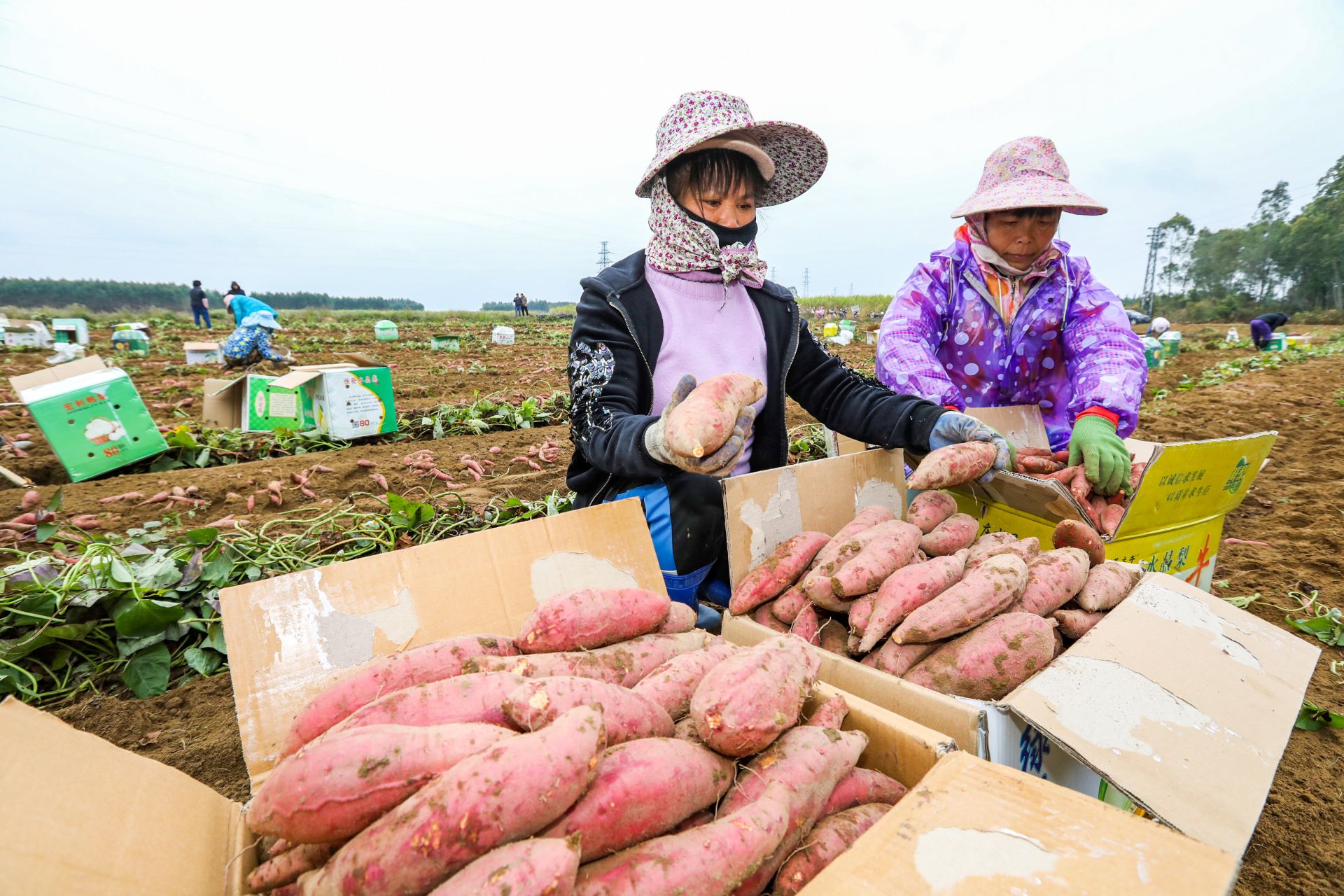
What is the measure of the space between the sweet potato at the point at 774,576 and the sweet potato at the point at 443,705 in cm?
92

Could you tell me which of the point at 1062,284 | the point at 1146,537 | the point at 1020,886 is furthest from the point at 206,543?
the point at 1062,284

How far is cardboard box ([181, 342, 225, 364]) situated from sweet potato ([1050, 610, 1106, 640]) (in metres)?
12.4

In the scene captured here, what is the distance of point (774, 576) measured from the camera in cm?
192

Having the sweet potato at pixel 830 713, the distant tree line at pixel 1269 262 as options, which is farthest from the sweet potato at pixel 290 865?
the distant tree line at pixel 1269 262

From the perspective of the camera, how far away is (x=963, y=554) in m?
1.86

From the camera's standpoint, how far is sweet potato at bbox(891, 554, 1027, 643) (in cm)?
155

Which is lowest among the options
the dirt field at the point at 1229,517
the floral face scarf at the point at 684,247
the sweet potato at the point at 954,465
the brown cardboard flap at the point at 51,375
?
the dirt field at the point at 1229,517

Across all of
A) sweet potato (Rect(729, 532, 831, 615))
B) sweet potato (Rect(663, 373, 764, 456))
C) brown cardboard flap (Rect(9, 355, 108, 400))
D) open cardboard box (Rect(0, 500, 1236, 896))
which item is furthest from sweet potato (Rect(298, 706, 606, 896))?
brown cardboard flap (Rect(9, 355, 108, 400))

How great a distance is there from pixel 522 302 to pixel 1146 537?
131 feet

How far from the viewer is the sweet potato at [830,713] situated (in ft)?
4.17

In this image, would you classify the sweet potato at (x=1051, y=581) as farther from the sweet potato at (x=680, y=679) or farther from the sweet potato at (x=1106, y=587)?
the sweet potato at (x=680, y=679)

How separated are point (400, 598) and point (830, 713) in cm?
118

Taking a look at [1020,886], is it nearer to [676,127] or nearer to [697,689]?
[697,689]

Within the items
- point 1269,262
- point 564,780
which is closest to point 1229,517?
point 564,780
